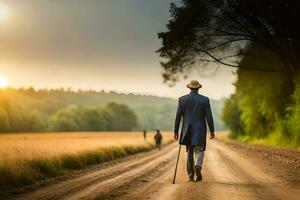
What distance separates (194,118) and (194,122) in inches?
4.1

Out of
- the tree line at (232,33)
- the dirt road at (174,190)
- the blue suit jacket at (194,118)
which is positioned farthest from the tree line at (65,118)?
the blue suit jacket at (194,118)

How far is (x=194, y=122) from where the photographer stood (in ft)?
43.8

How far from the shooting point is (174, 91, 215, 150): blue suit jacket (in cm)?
1322

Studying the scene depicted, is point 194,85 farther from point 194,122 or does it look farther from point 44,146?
point 44,146

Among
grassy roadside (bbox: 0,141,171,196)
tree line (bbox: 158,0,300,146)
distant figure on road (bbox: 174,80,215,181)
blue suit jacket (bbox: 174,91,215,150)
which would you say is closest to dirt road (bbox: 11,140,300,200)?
distant figure on road (bbox: 174,80,215,181)

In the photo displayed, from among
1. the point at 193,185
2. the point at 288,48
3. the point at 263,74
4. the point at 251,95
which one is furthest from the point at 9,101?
the point at 193,185

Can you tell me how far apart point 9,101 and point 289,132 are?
98.0 meters

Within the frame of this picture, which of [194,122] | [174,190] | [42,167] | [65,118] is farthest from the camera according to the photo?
[65,118]

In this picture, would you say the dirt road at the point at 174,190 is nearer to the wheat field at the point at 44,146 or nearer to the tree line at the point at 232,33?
the wheat field at the point at 44,146

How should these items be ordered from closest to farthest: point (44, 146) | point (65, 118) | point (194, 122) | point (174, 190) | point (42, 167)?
point (174, 190)
point (194, 122)
point (42, 167)
point (44, 146)
point (65, 118)

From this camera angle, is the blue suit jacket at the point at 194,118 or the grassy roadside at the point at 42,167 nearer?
the blue suit jacket at the point at 194,118

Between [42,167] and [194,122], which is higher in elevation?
[194,122]

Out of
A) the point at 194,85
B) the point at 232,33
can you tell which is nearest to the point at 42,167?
the point at 194,85

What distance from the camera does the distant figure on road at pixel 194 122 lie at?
43.3ft
